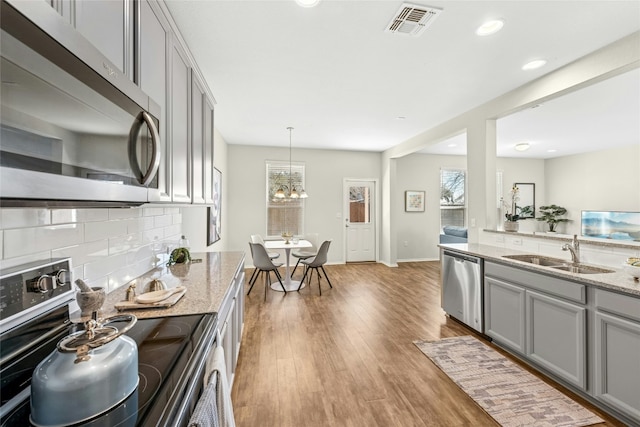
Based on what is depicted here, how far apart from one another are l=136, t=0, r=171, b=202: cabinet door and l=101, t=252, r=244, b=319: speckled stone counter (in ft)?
1.74

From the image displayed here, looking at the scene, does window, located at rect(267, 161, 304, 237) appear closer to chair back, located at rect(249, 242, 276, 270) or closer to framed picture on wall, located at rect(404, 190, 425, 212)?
chair back, located at rect(249, 242, 276, 270)

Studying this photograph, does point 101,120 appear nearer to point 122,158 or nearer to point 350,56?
point 122,158

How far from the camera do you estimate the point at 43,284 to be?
980 millimetres

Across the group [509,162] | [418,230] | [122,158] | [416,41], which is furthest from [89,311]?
[509,162]

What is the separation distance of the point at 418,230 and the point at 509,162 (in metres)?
3.36

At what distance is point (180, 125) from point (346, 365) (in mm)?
2256

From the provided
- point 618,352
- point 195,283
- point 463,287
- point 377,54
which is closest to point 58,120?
point 195,283

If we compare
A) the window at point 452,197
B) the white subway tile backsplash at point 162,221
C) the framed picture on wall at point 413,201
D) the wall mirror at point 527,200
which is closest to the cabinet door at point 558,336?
the white subway tile backsplash at point 162,221

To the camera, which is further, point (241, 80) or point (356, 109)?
point (356, 109)

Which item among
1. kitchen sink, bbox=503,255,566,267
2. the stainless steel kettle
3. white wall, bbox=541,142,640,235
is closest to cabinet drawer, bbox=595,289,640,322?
kitchen sink, bbox=503,255,566,267

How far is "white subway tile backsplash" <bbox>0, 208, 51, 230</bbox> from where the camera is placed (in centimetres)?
94

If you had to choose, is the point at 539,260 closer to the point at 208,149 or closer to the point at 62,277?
the point at 208,149

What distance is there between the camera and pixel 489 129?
11.4ft

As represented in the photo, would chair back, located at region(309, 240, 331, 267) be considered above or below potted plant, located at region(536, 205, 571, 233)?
below
